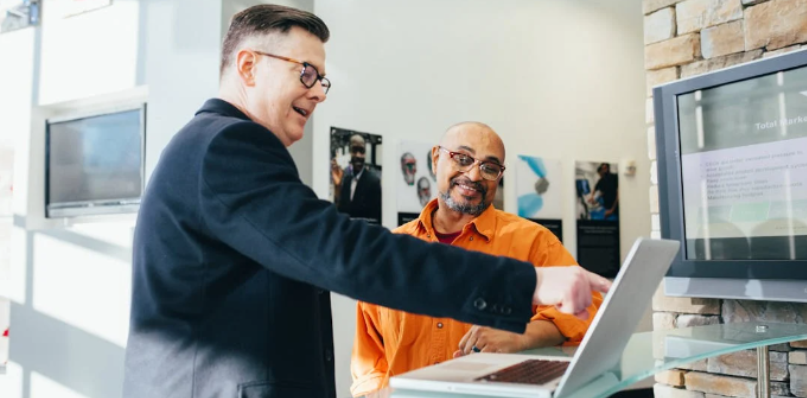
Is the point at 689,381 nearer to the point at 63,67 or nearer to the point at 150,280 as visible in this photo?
the point at 150,280

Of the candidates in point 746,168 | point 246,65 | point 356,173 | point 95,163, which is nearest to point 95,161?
point 95,163

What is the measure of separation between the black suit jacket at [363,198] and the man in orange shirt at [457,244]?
2.06m

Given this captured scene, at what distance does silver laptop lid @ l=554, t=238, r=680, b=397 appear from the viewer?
3.49 ft

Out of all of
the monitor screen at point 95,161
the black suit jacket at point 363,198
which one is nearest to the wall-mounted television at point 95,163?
the monitor screen at point 95,161

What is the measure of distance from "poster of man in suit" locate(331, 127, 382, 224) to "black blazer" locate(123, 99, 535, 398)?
328 cm

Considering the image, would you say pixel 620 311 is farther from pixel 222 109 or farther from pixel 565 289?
pixel 222 109

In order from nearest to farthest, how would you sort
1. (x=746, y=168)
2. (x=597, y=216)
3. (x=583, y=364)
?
(x=583, y=364), (x=746, y=168), (x=597, y=216)

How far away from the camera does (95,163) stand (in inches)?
184

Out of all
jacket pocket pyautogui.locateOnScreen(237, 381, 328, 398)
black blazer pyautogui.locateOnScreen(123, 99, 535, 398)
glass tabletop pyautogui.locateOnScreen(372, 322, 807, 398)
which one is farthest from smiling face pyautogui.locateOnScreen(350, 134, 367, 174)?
jacket pocket pyautogui.locateOnScreen(237, 381, 328, 398)

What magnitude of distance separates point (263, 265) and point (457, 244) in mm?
1370

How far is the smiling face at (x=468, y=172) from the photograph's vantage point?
8.54ft

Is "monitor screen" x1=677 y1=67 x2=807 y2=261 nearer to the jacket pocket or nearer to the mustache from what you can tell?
the mustache

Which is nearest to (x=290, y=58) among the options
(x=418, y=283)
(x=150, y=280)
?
(x=150, y=280)

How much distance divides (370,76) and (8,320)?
10.2 ft
